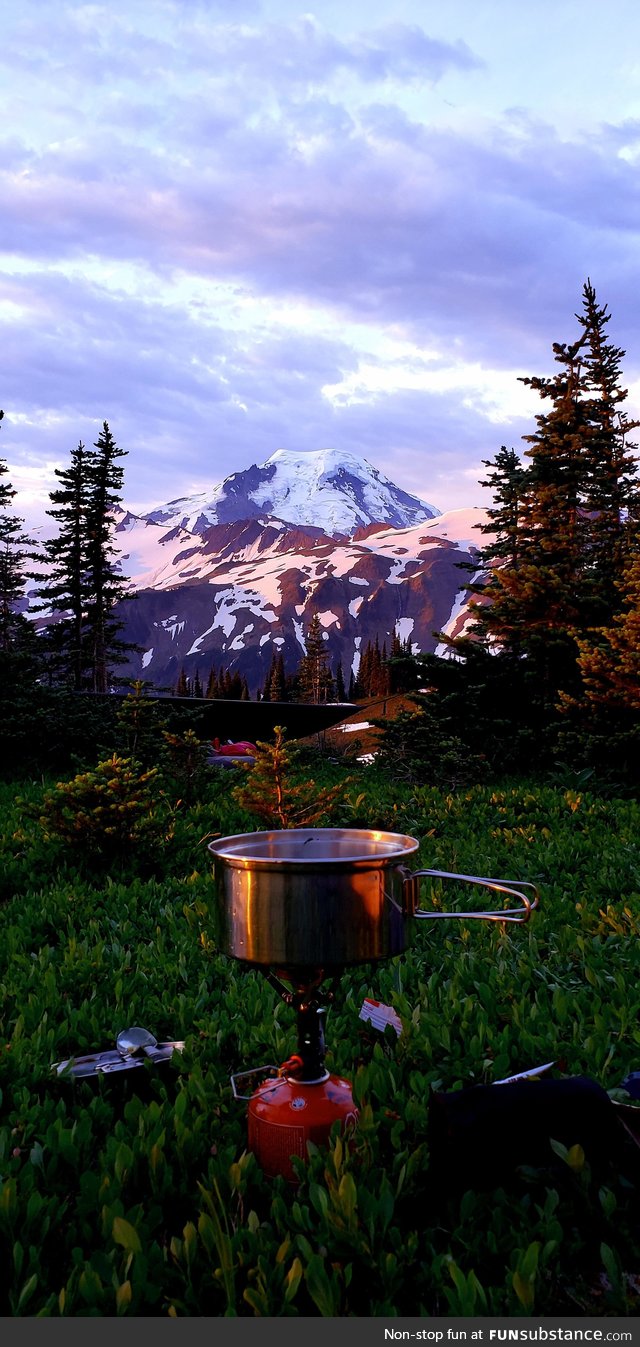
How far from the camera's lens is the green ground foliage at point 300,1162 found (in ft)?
7.72

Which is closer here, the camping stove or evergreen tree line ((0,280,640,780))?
the camping stove

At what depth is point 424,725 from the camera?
44.7 ft

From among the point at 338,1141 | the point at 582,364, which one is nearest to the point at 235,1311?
the point at 338,1141

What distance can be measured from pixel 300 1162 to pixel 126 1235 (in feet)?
2.15

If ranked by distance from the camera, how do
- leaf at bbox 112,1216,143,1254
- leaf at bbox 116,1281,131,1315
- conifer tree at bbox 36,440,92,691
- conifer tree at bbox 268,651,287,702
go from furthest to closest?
conifer tree at bbox 268,651,287,702
conifer tree at bbox 36,440,92,691
leaf at bbox 112,1216,143,1254
leaf at bbox 116,1281,131,1315

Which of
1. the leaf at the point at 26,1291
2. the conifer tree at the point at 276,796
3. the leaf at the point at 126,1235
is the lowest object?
the leaf at the point at 26,1291

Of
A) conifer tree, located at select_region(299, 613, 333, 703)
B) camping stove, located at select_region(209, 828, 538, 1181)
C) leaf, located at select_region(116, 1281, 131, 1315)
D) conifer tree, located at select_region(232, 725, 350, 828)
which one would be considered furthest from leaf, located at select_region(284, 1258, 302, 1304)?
conifer tree, located at select_region(299, 613, 333, 703)

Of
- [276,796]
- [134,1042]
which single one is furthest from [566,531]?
[134,1042]

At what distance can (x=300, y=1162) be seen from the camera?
2764 mm

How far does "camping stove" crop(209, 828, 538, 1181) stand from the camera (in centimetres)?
263

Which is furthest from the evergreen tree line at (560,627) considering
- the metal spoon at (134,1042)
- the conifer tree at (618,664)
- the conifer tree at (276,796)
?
the metal spoon at (134,1042)

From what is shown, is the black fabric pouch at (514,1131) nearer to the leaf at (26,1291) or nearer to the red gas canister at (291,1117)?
the red gas canister at (291,1117)

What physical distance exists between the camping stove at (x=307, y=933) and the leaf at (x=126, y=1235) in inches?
25.6

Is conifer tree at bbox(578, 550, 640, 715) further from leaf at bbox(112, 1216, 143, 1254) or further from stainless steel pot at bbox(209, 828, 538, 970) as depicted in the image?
leaf at bbox(112, 1216, 143, 1254)
